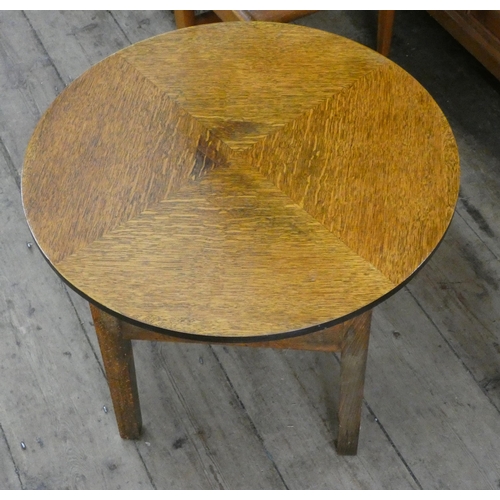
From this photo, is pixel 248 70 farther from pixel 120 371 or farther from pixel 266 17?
pixel 120 371

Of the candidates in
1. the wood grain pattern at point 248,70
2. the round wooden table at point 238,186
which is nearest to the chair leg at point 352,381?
the round wooden table at point 238,186

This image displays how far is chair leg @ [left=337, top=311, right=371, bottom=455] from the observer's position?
135cm

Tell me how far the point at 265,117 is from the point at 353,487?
76cm

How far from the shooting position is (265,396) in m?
1.76

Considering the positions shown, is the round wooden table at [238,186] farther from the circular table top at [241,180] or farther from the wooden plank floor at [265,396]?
the wooden plank floor at [265,396]

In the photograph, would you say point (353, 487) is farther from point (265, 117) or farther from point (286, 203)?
point (265, 117)

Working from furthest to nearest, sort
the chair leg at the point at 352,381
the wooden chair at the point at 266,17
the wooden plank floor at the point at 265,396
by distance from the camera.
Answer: the wooden chair at the point at 266,17, the wooden plank floor at the point at 265,396, the chair leg at the point at 352,381

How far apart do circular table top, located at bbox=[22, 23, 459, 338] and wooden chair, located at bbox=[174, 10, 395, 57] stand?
33 centimetres

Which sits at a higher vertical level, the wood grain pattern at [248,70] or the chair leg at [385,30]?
the wood grain pattern at [248,70]

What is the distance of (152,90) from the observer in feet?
4.90

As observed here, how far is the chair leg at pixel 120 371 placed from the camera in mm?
1390

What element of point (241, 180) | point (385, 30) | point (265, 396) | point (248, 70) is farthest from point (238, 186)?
point (385, 30)

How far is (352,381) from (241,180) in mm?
416
